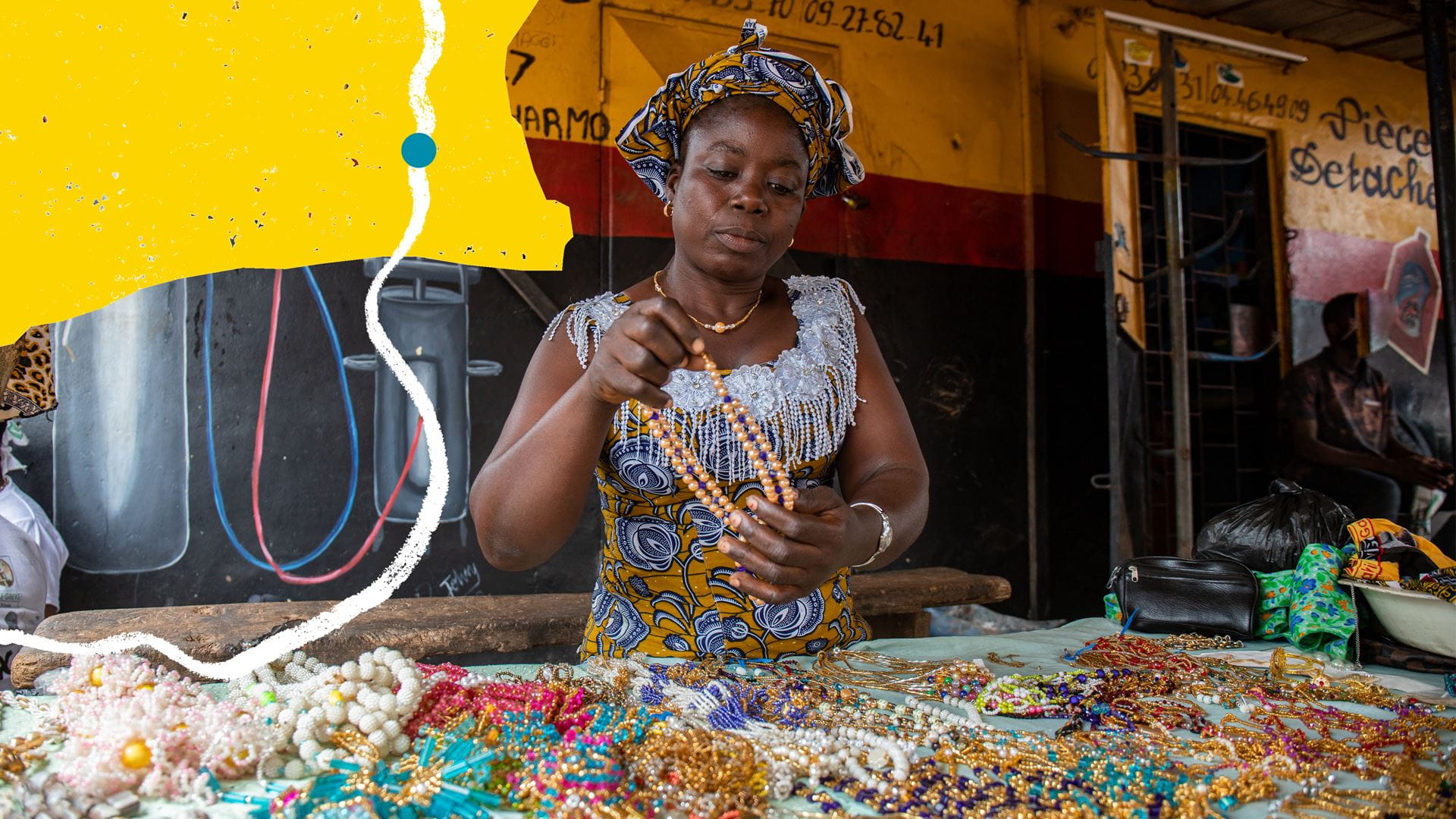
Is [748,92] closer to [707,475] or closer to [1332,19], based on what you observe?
[707,475]

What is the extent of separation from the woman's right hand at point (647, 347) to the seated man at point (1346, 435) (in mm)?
5433

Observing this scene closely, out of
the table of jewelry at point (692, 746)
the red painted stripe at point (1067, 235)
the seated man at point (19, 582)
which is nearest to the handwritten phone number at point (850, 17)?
the red painted stripe at point (1067, 235)

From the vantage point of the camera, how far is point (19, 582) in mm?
3182

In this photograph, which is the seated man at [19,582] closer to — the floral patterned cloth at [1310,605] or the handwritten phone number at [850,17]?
the handwritten phone number at [850,17]

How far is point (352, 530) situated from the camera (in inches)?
159

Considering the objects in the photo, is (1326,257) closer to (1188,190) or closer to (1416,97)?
(1188,190)

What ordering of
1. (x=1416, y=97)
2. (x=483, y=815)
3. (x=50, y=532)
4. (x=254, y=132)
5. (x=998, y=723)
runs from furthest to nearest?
(x=1416, y=97), (x=50, y=532), (x=254, y=132), (x=998, y=723), (x=483, y=815)

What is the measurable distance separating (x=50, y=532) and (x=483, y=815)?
326cm

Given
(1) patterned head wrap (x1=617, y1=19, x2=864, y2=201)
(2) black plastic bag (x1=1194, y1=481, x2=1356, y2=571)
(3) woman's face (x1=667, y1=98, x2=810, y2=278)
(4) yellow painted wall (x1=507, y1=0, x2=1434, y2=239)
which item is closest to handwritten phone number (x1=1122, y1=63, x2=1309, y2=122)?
(4) yellow painted wall (x1=507, y1=0, x2=1434, y2=239)

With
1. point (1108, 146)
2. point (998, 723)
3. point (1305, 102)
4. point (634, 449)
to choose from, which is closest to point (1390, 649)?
point (998, 723)

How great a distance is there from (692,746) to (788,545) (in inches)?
12.4

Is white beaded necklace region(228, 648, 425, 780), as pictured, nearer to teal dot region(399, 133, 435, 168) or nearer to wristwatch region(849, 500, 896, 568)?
wristwatch region(849, 500, 896, 568)

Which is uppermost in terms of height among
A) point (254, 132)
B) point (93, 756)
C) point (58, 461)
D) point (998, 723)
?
point (254, 132)

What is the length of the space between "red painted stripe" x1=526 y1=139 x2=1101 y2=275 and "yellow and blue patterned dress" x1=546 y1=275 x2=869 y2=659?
238cm
